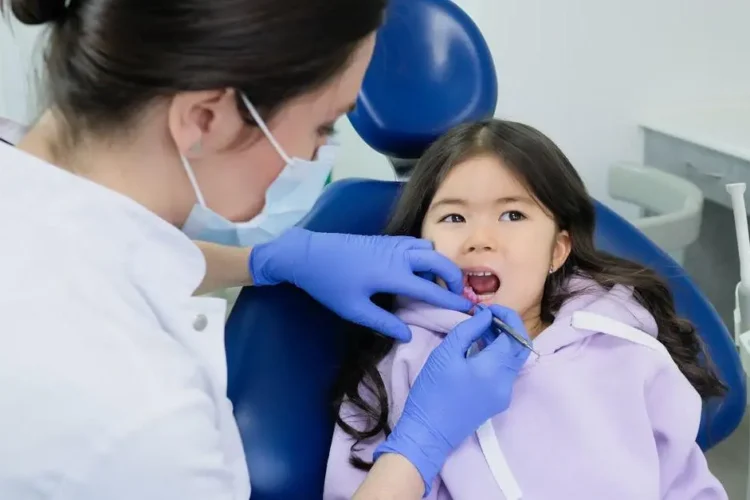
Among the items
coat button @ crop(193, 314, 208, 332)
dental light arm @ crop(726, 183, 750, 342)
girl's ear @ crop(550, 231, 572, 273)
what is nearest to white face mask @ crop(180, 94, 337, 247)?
coat button @ crop(193, 314, 208, 332)

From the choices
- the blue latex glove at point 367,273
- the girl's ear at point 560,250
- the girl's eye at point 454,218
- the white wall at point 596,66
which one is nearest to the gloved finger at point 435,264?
the blue latex glove at point 367,273

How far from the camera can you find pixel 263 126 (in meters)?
0.81

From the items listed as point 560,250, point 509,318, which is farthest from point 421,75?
point 509,318

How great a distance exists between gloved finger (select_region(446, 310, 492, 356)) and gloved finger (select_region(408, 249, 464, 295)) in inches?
3.6

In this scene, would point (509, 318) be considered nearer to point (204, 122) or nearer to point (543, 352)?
point (543, 352)

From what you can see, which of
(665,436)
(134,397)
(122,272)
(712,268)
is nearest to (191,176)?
(122,272)

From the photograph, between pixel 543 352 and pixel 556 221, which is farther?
pixel 556 221

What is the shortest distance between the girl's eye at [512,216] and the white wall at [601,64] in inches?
35.3

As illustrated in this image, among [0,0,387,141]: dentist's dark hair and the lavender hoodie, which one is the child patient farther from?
[0,0,387,141]: dentist's dark hair

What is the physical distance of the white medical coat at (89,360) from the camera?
2.22 ft

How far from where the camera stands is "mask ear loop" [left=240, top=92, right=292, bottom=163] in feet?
2.54

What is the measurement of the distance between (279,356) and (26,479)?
19.1 inches

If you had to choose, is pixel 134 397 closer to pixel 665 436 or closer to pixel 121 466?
pixel 121 466

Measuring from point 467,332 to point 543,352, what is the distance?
161 mm
